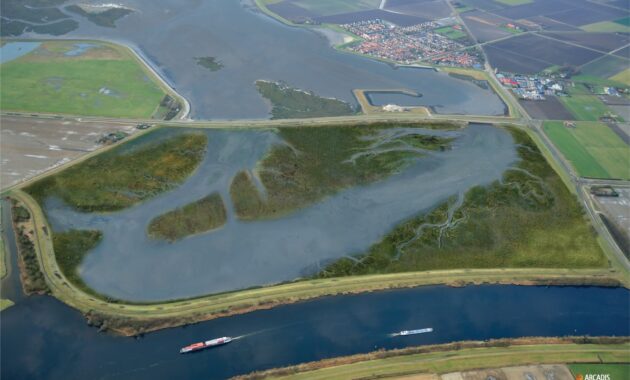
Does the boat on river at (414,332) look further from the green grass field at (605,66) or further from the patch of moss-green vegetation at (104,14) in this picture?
the patch of moss-green vegetation at (104,14)

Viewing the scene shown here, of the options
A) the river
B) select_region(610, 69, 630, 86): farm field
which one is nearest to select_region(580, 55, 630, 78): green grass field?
select_region(610, 69, 630, 86): farm field

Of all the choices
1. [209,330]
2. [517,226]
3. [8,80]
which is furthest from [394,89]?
[8,80]

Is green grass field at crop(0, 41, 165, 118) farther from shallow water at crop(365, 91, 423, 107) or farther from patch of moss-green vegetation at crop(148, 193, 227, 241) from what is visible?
shallow water at crop(365, 91, 423, 107)

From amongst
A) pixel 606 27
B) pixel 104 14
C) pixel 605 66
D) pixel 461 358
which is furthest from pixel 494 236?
pixel 104 14

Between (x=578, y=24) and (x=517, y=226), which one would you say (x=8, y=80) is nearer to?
(x=517, y=226)

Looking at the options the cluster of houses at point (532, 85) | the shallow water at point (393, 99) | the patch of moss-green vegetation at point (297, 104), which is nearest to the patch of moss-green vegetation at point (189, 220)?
the patch of moss-green vegetation at point (297, 104)
